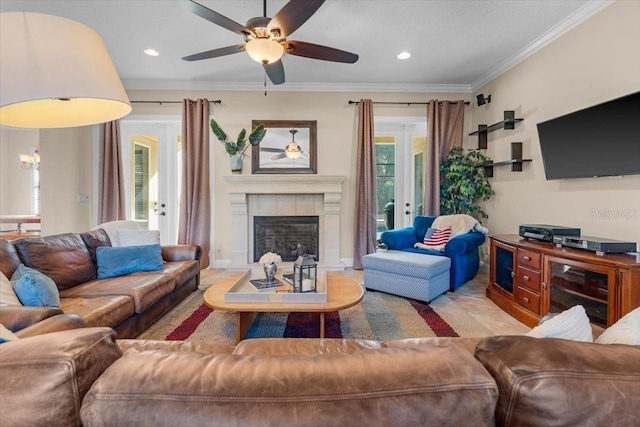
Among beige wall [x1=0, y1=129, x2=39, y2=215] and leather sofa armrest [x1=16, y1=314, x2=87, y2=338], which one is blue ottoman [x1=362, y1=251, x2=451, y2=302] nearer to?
leather sofa armrest [x1=16, y1=314, x2=87, y2=338]


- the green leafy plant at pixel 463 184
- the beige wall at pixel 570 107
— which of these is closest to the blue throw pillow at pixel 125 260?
the green leafy plant at pixel 463 184

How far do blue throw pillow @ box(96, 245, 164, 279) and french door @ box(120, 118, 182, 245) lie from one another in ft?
8.00

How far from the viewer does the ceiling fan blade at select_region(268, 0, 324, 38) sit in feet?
6.27

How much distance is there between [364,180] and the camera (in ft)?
15.0

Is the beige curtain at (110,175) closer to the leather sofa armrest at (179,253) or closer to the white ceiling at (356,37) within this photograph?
the white ceiling at (356,37)

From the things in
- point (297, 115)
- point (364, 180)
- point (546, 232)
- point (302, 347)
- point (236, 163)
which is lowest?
point (302, 347)

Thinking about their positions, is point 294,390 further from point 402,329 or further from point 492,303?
point 492,303

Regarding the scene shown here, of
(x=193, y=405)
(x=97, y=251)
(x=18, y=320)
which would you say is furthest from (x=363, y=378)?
(x=97, y=251)

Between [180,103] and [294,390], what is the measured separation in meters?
5.01

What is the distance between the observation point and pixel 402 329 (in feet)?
8.25

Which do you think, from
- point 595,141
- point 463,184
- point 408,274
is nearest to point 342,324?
point 408,274

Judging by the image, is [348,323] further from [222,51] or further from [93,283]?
[222,51]

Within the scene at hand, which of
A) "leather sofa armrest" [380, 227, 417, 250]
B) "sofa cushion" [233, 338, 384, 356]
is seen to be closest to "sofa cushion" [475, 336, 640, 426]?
"sofa cushion" [233, 338, 384, 356]

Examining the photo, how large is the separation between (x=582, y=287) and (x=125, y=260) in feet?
12.5
